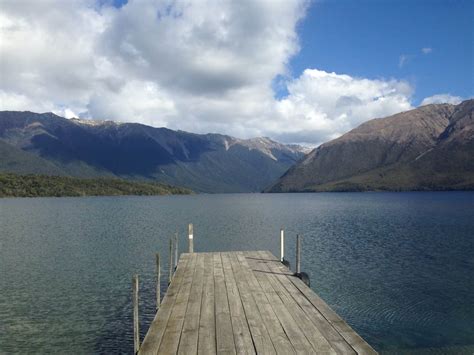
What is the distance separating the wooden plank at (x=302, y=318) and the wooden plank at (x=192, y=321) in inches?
146

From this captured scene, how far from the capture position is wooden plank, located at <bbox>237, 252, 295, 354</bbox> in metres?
11.8

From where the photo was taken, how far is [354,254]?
45812mm

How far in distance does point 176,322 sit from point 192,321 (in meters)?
0.60

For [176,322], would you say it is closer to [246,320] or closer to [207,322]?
[207,322]

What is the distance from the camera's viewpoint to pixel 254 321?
14242mm

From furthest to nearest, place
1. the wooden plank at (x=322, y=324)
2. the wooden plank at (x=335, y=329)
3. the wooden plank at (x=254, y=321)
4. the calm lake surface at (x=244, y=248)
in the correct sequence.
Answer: the calm lake surface at (x=244, y=248), the wooden plank at (x=254, y=321), the wooden plank at (x=322, y=324), the wooden plank at (x=335, y=329)

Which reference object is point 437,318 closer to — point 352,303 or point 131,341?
point 352,303

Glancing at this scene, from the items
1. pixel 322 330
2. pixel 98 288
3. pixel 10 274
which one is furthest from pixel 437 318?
pixel 10 274

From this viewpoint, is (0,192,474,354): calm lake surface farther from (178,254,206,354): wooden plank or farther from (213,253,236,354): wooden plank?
(213,253,236,354): wooden plank

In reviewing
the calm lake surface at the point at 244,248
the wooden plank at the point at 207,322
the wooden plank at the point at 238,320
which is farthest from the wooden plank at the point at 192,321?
the calm lake surface at the point at 244,248

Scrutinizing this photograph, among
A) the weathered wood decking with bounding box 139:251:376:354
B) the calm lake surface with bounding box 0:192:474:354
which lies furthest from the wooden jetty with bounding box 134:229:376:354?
the calm lake surface with bounding box 0:192:474:354

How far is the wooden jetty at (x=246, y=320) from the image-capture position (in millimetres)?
11867

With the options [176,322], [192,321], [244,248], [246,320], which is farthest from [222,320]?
[244,248]

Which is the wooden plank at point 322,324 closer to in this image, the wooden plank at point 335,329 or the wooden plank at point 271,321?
the wooden plank at point 335,329
